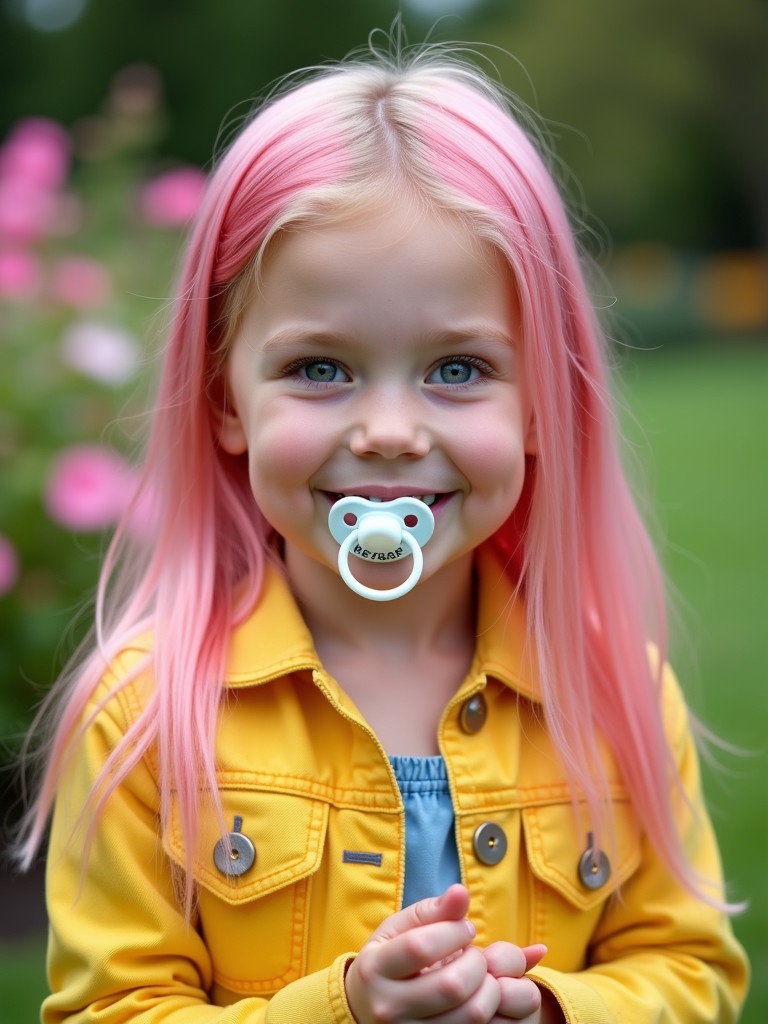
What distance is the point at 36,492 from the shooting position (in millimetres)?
3568

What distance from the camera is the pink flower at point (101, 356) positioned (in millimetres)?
3814

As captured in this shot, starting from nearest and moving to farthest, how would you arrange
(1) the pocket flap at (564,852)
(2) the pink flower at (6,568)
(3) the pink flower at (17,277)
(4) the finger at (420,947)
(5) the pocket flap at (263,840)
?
(4) the finger at (420,947)
(5) the pocket flap at (263,840)
(1) the pocket flap at (564,852)
(2) the pink flower at (6,568)
(3) the pink flower at (17,277)

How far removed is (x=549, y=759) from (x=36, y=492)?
2.11m

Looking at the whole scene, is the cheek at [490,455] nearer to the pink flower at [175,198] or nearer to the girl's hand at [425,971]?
the girl's hand at [425,971]

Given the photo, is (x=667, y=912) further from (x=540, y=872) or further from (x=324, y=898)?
(x=324, y=898)

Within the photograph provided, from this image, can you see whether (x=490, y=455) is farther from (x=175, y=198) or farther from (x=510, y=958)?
(x=175, y=198)

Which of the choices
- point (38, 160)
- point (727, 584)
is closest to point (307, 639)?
point (38, 160)

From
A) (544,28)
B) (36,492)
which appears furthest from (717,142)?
(36,492)

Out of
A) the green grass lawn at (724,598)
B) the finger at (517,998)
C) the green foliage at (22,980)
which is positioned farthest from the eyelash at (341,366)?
the green foliage at (22,980)

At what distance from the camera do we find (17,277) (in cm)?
396

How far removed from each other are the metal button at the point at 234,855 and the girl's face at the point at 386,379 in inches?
15.2

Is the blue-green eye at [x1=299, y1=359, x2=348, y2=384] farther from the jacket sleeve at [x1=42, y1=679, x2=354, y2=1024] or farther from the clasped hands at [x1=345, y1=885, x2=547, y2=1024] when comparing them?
the clasped hands at [x1=345, y1=885, x2=547, y2=1024]

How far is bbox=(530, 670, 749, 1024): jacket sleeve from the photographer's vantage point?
1.85 m

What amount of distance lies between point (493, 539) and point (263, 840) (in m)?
0.61
